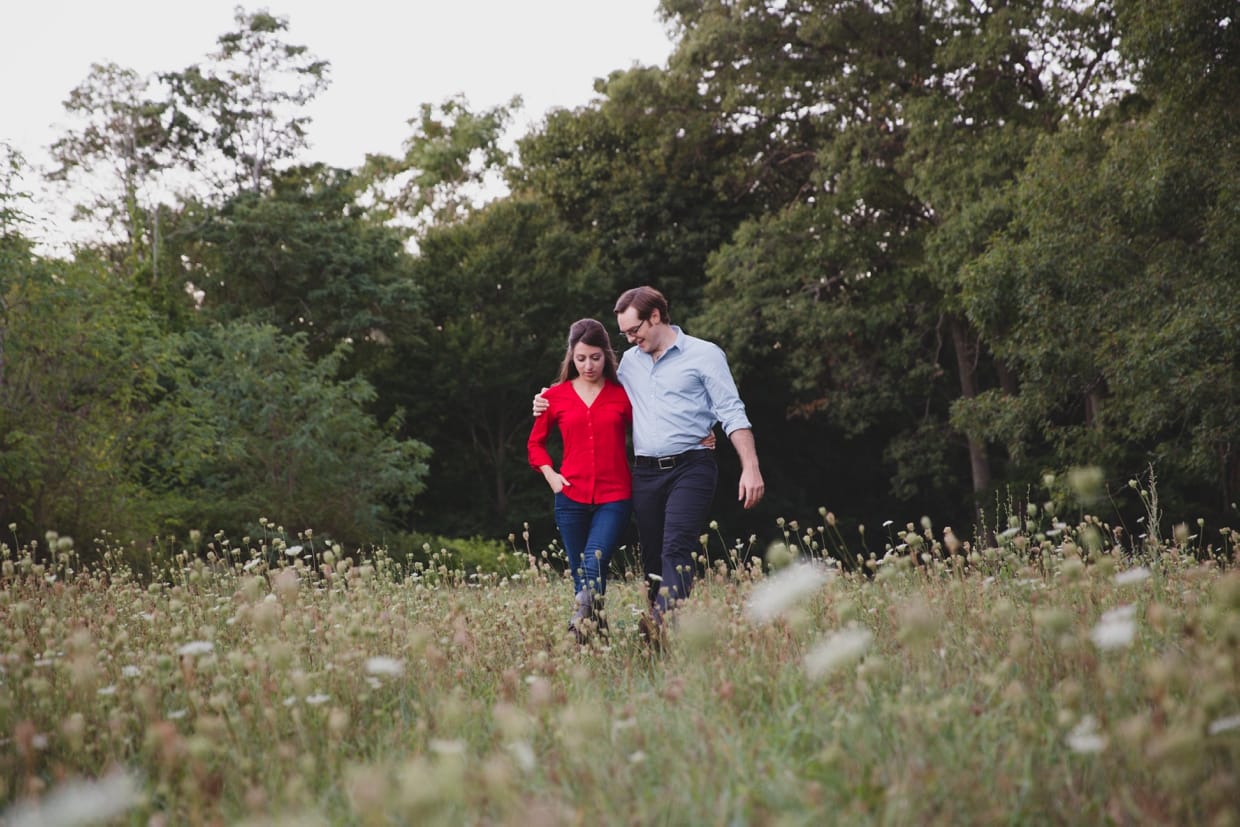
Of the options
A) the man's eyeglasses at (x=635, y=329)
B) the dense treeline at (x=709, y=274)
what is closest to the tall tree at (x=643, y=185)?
the dense treeline at (x=709, y=274)

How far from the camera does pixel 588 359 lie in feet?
17.5

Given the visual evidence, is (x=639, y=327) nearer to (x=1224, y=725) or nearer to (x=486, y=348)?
(x=1224, y=725)

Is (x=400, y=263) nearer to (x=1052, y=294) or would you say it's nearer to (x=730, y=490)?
(x=730, y=490)

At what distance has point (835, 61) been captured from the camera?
69.3 ft

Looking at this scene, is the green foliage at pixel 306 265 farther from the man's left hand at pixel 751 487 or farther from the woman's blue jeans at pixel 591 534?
the man's left hand at pixel 751 487

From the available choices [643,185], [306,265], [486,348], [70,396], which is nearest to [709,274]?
[643,185]

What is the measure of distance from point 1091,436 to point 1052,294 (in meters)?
2.51

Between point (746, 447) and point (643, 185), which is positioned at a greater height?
point (643, 185)

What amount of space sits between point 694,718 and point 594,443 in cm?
257

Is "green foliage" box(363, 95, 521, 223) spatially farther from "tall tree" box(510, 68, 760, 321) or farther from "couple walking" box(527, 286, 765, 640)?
"couple walking" box(527, 286, 765, 640)

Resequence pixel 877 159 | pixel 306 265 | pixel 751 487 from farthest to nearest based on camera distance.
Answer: pixel 306 265
pixel 877 159
pixel 751 487

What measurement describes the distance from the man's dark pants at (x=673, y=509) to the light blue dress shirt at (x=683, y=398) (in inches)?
3.3

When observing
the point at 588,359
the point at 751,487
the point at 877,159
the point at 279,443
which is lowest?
the point at 751,487

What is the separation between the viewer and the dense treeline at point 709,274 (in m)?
13.4
